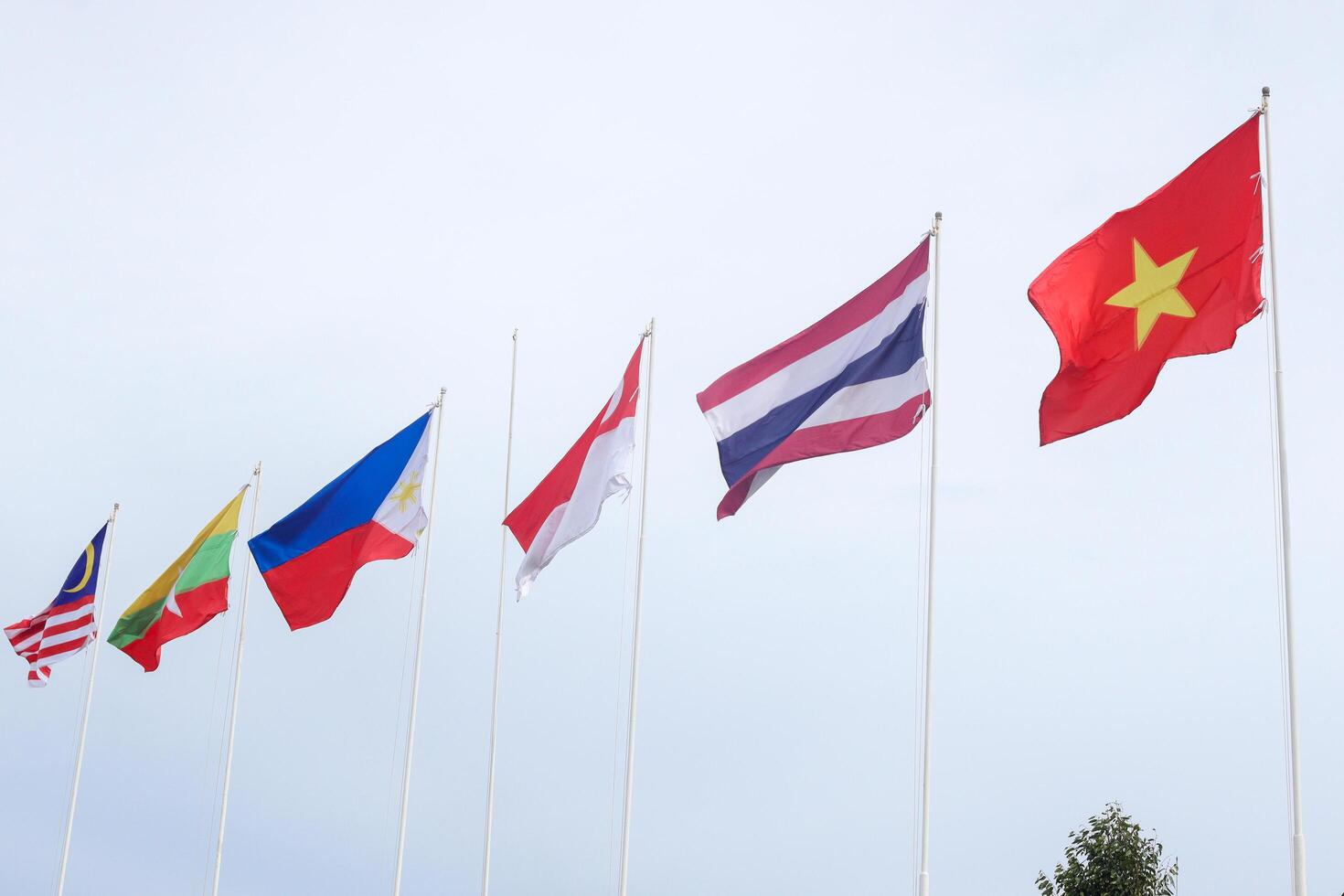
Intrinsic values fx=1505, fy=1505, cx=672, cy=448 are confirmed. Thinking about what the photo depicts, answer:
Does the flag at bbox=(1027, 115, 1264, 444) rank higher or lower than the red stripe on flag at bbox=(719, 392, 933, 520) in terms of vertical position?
higher

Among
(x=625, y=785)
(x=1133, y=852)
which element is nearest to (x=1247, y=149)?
(x=625, y=785)

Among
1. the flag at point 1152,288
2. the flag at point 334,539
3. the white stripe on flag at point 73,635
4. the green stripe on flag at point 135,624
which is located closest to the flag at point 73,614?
the white stripe on flag at point 73,635

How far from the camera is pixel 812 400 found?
18891 mm

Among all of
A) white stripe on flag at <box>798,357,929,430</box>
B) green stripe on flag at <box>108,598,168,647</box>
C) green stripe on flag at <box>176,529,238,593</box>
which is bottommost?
green stripe on flag at <box>108,598,168,647</box>

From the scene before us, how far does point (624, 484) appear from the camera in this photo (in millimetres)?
22094

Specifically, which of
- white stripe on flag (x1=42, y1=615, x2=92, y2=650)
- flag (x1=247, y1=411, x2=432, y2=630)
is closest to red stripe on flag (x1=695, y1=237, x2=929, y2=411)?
flag (x1=247, y1=411, x2=432, y2=630)

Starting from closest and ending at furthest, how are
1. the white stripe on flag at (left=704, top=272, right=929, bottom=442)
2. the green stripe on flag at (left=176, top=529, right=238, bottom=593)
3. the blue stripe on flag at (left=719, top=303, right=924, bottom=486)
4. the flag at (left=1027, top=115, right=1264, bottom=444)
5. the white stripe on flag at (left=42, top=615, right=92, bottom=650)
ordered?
the flag at (left=1027, top=115, right=1264, bottom=444) → the blue stripe on flag at (left=719, top=303, right=924, bottom=486) → the white stripe on flag at (left=704, top=272, right=929, bottom=442) → the green stripe on flag at (left=176, top=529, right=238, bottom=593) → the white stripe on flag at (left=42, top=615, right=92, bottom=650)

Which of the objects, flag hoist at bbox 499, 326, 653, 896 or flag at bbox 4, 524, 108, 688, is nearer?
flag hoist at bbox 499, 326, 653, 896

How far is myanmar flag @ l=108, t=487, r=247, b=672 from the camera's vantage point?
3097cm

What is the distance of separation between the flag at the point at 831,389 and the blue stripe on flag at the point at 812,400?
0.04ft

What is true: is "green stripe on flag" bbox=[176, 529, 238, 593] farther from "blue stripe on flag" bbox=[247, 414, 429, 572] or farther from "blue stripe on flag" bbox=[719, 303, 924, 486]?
"blue stripe on flag" bbox=[719, 303, 924, 486]

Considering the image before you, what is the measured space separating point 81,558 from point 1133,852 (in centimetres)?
2606

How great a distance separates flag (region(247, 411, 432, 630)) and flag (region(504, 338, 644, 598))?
3.99 metres

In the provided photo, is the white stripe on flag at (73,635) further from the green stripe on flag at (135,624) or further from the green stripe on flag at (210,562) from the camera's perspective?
the green stripe on flag at (210,562)
